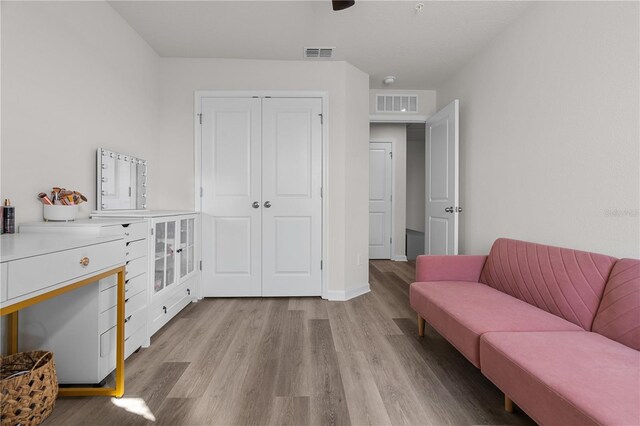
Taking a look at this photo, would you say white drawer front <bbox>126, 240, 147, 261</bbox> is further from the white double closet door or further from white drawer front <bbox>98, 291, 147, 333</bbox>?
the white double closet door

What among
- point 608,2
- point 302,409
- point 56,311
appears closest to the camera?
point 302,409

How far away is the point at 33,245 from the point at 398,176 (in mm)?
5312

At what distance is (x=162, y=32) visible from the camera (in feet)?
9.41

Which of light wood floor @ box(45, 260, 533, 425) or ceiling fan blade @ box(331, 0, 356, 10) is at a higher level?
ceiling fan blade @ box(331, 0, 356, 10)

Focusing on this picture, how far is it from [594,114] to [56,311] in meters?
3.16

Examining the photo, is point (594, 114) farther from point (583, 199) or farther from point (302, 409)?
point (302, 409)

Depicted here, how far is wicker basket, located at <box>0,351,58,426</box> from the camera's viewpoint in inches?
50.4

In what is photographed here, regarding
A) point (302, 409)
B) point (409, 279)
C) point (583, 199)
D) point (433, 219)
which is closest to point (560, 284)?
point (583, 199)

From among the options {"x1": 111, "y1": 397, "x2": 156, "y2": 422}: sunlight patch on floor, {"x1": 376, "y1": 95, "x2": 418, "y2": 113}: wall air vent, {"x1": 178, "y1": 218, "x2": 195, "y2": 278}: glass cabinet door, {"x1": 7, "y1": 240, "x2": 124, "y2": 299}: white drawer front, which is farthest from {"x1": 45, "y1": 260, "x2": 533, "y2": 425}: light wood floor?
{"x1": 376, "y1": 95, "x2": 418, "y2": 113}: wall air vent

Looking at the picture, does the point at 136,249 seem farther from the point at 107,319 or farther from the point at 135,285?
the point at 107,319

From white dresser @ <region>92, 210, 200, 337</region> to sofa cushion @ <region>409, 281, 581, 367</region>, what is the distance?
193 cm

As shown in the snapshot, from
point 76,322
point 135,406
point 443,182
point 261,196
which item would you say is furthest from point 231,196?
point 443,182

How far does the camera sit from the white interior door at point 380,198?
5.84 meters

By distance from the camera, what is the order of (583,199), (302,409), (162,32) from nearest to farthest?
(302,409) < (583,199) < (162,32)
